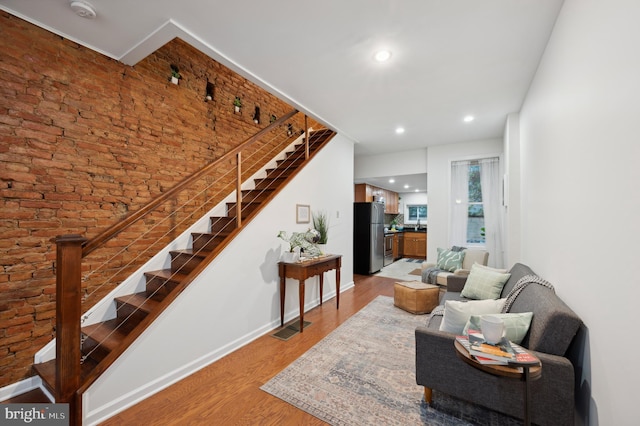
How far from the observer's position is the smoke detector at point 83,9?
6.08ft

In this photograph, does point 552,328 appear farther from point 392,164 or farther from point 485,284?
point 392,164

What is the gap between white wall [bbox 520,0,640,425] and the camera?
1.08 m

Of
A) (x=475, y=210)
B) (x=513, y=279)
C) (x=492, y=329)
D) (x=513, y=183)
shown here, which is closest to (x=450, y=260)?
(x=475, y=210)

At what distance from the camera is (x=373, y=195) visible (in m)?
7.66

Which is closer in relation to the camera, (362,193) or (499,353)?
(499,353)

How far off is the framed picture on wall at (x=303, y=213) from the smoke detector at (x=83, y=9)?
2.66 meters

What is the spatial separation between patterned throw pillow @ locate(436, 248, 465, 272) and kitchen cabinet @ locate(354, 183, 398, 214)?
9.42 feet

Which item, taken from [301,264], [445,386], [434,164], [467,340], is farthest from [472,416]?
[434,164]

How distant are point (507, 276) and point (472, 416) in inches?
63.4

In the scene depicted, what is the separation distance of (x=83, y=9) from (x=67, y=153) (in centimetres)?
111

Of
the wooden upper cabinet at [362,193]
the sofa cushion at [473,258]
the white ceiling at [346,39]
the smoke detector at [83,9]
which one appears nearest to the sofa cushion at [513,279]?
the sofa cushion at [473,258]

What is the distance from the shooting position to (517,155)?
365 centimetres

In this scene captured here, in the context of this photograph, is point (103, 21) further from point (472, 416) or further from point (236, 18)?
point (472, 416)

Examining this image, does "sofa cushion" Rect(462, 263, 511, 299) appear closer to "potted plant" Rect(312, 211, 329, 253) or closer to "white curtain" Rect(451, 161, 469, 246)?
"potted plant" Rect(312, 211, 329, 253)
